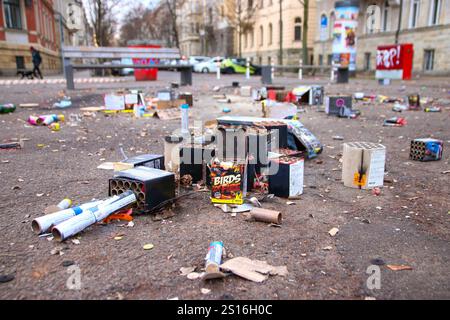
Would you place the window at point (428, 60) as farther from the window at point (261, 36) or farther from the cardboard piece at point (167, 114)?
the window at point (261, 36)

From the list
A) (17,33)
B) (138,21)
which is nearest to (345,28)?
(17,33)

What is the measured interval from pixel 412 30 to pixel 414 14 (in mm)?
1207

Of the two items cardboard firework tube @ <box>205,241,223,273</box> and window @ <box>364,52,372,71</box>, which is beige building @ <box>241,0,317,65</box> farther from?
cardboard firework tube @ <box>205,241,223,273</box>

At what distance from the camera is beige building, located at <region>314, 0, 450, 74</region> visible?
23.7m

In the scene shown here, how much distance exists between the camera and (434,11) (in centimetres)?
2455

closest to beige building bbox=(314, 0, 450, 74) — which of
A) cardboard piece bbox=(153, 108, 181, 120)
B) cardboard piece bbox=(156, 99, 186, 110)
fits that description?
cardboard piece bbox=(156, 99, 186, 110)

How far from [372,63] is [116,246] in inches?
1202

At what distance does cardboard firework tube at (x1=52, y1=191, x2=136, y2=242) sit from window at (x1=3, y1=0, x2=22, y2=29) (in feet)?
97.4

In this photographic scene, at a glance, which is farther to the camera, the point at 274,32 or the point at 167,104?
the point at 274,32

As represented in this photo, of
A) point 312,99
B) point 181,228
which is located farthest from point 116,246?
point 312,99

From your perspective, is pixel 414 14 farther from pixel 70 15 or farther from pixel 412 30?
pixel 70 15

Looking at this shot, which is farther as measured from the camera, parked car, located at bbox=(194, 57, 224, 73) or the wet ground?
parked car, located at bbox=(194, 57, 224, 73)

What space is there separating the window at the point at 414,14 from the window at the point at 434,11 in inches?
45.0

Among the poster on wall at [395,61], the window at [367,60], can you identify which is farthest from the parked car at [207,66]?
the poster on wall at [395,61]
